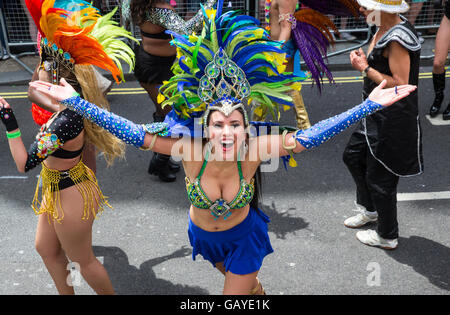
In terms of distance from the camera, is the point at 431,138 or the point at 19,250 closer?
the point at 19,250

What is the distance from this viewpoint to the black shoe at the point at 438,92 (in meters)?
7.00

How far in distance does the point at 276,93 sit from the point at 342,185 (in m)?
2.72

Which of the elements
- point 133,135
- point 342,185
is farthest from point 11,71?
point 133,135

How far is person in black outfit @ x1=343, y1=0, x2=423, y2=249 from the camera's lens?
3875 millimetres

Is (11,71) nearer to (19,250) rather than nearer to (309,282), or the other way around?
(19,250)

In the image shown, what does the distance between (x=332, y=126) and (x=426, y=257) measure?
1994 millimetres

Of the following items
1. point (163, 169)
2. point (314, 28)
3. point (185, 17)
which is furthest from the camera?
point (185, 17)

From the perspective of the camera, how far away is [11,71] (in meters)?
9.56

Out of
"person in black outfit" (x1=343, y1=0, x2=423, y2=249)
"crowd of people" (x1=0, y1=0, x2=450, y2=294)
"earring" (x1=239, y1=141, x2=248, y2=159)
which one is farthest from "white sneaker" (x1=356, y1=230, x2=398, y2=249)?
"earring" (x1=239, y1=141, x2=248, y2=159)

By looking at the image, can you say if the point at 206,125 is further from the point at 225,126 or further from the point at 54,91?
the point at 54,91

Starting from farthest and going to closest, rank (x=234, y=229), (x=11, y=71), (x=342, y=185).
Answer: (x=11, y=71)
(x=342, y=185)
(x=234, y=229)

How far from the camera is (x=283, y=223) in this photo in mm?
4922

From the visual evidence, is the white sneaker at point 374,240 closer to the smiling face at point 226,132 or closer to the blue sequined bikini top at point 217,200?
the blue sequined bikini top at point 217,200

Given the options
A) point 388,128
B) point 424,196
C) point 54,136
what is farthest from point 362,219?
point 54,136
